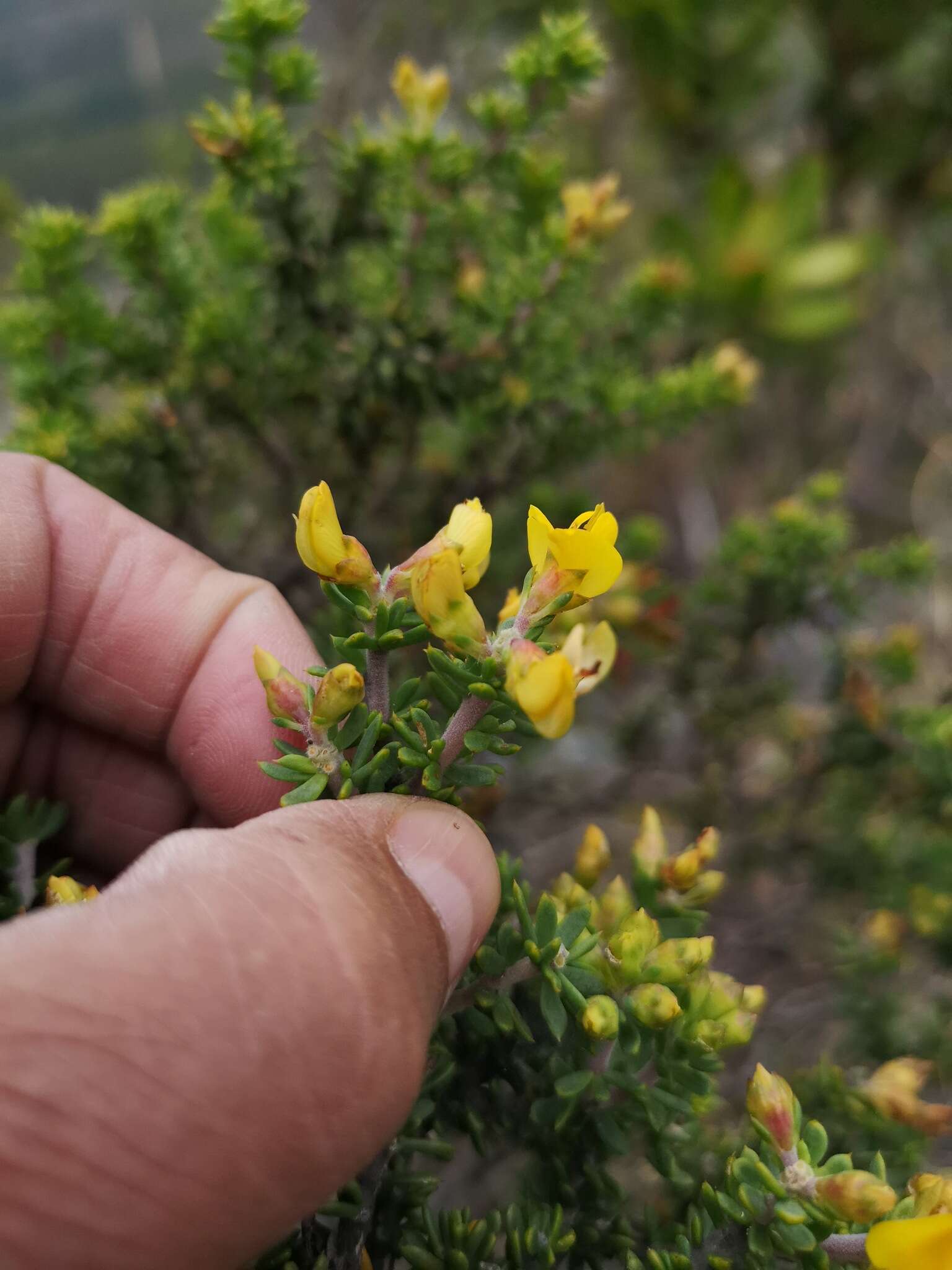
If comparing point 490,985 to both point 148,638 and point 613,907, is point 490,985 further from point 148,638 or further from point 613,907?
point 148,638

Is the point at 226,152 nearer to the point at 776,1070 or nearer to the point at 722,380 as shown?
the point at 722,380

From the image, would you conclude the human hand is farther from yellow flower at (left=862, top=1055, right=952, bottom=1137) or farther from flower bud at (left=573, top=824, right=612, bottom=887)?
yellow flower at (left=862, top=1055, right=952, bottom=1137)

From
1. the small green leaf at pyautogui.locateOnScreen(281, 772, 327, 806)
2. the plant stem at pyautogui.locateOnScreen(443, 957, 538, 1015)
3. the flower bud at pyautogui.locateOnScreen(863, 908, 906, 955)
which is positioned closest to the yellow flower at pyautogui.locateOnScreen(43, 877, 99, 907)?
the small green leaf at pyautogui.locateOnScreen(281, 772, 327, 806)

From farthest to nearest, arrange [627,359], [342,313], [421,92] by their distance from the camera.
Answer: [627,359] < [342,313] < [421,92]

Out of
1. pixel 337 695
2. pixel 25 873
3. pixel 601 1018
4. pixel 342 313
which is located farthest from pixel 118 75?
pixel 601 1018

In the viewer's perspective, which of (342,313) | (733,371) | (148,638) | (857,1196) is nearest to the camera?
(857,1196)

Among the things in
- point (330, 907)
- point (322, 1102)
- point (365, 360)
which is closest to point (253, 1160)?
point (322, 1102)
